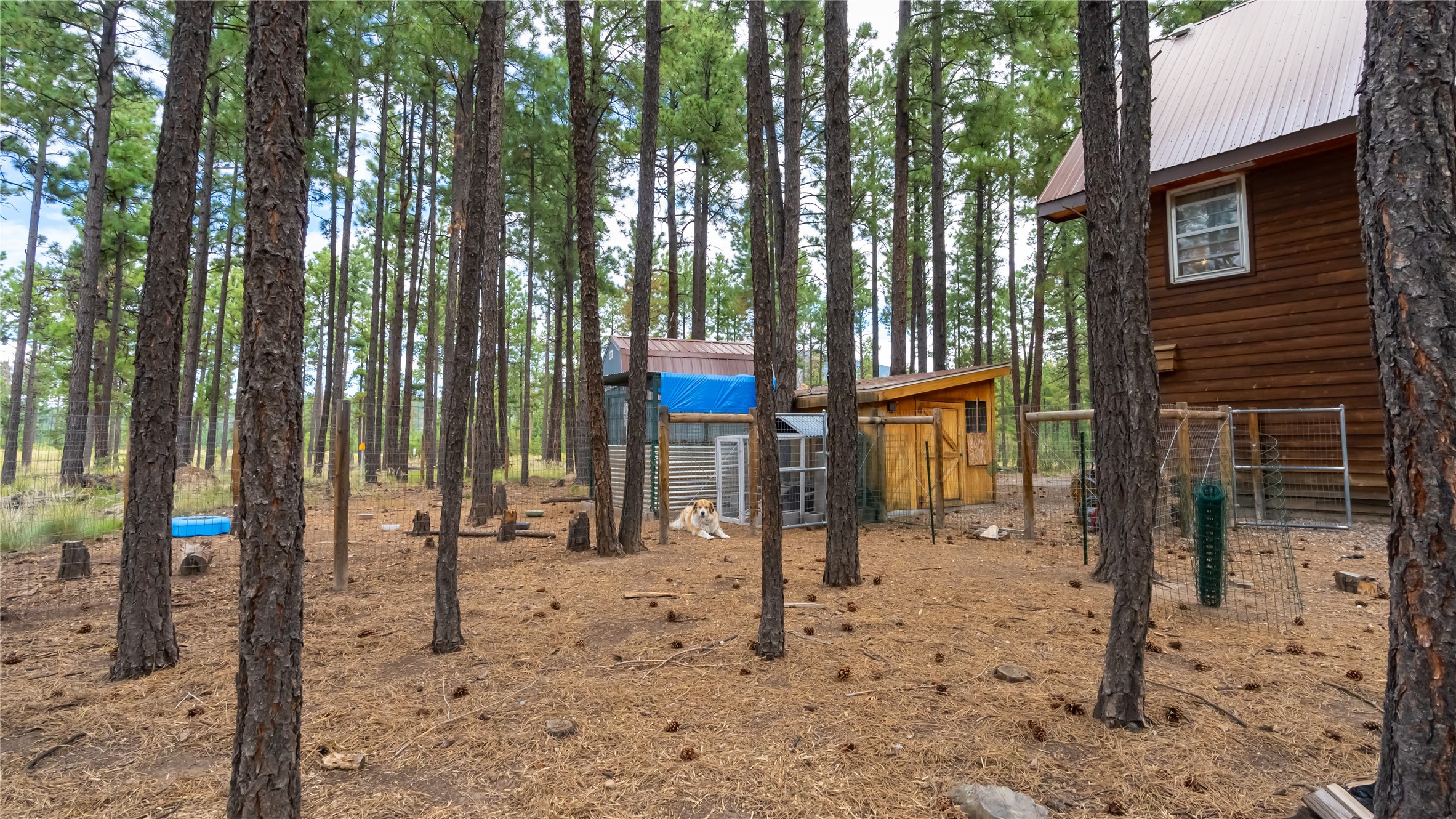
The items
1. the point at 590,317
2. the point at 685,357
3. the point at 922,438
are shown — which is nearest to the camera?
the point at 590,317

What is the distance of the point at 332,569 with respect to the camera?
25.8ft

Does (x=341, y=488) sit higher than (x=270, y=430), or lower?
lower

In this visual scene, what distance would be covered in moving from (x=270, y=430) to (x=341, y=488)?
4.90m

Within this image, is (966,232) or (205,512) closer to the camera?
(205,512)

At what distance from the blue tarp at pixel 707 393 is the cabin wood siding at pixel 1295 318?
7.82 metres

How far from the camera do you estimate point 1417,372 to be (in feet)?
6.30

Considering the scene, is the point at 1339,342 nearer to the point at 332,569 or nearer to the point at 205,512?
the point at 332,569

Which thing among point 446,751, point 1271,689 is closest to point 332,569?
point 446,751

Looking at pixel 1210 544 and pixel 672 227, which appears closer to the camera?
pixel 1210 544

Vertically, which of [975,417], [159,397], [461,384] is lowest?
[159,397]

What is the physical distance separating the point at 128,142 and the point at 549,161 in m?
12.4

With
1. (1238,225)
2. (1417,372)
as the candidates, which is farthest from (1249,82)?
(1417,372)

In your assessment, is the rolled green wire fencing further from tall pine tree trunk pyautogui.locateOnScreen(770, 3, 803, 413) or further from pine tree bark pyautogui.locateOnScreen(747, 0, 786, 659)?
tall pine tree trunk pyautogui.locateOnScreen(770, 3, 803, 413)

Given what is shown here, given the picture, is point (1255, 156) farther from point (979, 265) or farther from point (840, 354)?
point (979, 265)
